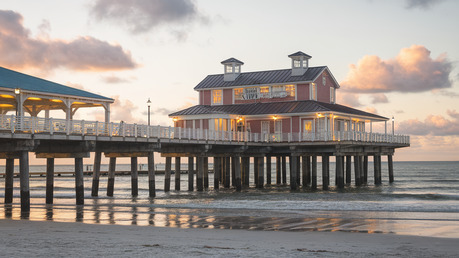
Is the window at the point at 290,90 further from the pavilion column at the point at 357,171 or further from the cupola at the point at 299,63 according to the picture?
the pavilion column at the point at 357,171

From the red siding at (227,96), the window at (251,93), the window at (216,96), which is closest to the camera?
the window at (251,93)

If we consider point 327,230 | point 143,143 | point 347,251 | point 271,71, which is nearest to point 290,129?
point 271,71

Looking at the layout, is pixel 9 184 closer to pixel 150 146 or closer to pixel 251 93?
pixel 150 146

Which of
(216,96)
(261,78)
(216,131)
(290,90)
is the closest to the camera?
(216,131)

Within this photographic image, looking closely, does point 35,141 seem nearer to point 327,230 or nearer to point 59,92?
point 59,92

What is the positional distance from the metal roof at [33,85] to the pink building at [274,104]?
56.7 ft

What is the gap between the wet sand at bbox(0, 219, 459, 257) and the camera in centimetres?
1541

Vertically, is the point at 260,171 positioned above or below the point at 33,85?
below

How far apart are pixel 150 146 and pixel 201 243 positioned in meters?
21.9

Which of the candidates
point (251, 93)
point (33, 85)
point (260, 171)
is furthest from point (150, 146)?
point (251, 93)

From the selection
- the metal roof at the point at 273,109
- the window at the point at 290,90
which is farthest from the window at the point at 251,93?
the window at the point at 290,90

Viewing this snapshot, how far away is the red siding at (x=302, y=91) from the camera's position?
53688 mm

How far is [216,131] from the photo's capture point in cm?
4556

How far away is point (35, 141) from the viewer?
2872 cm
